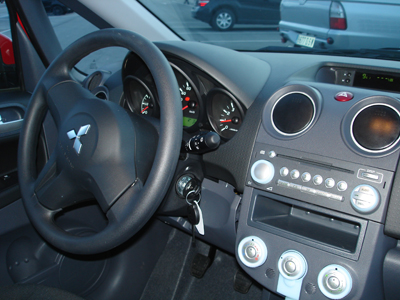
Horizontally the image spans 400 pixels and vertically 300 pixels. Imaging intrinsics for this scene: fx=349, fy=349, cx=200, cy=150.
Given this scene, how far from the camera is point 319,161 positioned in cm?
121

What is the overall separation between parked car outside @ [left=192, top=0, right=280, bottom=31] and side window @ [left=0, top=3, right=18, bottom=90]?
1.15 metres

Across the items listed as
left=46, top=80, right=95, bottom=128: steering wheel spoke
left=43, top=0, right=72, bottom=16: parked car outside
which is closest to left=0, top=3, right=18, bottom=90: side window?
left=43, top=0, right=72, bottom=16: parked car outside

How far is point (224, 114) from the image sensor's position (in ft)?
5.06

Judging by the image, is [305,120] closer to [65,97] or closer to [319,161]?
[319,161]

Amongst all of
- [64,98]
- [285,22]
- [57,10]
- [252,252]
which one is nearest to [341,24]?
[285,22]

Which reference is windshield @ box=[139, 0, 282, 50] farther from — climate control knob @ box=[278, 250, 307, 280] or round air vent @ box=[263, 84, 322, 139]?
climate control knob @ box=[278, 250, 307, 280]

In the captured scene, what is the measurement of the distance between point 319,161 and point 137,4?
1.44m

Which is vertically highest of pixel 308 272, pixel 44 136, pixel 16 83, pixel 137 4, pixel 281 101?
pixel 137 4

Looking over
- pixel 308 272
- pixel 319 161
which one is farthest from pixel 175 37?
pixel 308 272

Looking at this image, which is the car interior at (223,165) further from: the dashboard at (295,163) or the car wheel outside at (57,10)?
the car wheel outside at (57,10)

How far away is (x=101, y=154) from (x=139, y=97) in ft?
2.19

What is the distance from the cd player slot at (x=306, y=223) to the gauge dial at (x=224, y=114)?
0.33 meters

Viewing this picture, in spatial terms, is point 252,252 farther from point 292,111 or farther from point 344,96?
point 344,96

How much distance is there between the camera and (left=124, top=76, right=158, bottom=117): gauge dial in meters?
1.63
